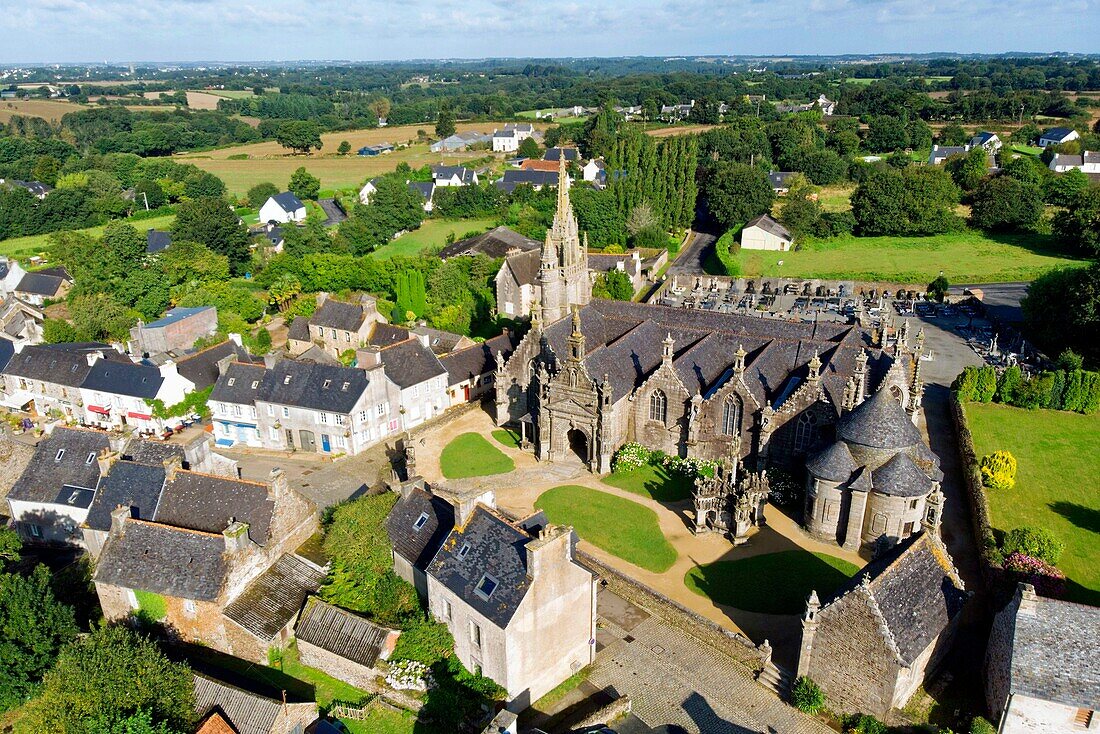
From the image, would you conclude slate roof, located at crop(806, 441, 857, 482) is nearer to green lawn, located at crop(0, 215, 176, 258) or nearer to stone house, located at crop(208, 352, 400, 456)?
stone house, located at crop(208, 352, 400, 456)

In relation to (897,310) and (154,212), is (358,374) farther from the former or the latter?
(154,212)

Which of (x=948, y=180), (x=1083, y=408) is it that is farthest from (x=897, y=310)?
(x=948, y=180)

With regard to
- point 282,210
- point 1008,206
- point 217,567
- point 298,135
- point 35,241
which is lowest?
point 217,567

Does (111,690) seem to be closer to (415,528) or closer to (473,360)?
(415,528)

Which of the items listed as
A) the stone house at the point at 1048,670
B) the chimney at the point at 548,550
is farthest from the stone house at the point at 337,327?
the stone house at the point at 1048,670

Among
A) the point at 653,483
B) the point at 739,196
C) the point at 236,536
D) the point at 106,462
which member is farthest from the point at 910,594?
the point at 739,196

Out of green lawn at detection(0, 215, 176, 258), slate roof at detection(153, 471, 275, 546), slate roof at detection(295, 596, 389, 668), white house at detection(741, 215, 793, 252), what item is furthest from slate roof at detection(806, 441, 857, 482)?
green lawn at detection(0, 215, 176, 258)

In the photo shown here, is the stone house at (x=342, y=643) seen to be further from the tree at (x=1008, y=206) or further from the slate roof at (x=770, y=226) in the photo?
the tree at (x=1008, y=206)
